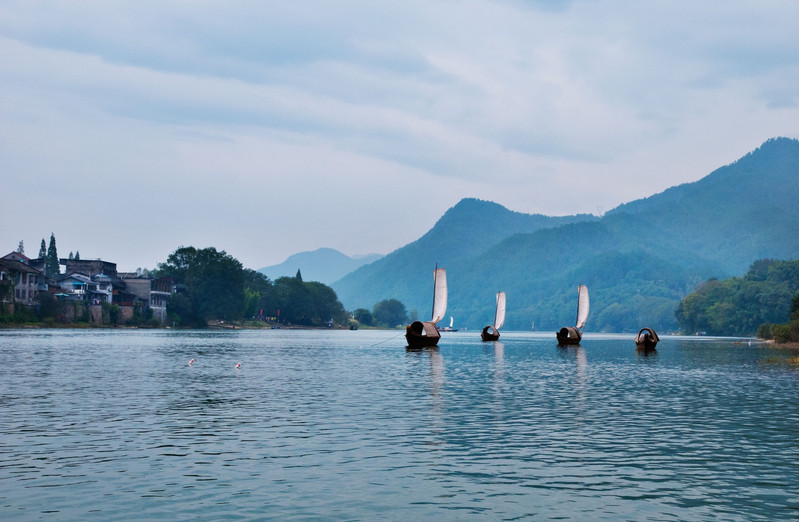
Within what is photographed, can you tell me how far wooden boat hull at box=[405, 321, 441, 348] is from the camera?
472ft

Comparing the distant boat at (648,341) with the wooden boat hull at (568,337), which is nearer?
the distant boat at (648,341)

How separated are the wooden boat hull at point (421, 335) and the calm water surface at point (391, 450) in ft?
272

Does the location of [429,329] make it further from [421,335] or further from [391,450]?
[391,450]

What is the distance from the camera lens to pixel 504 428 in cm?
3678

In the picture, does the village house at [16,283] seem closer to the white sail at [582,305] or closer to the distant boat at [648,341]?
the white sail at [582,305]

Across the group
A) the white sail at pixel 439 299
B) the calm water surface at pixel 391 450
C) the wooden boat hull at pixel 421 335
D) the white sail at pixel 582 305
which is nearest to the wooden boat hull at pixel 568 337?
the white sail at pixel 582 305

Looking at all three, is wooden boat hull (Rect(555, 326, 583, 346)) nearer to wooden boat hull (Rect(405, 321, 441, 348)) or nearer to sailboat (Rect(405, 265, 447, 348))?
sailboat (Rect(405, 265, 447, 348))

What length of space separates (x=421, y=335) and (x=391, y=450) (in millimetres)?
114241

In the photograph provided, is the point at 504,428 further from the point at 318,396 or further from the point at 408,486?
the point at 318,396

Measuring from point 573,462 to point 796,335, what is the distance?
151m

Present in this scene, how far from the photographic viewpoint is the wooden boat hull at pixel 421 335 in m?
144

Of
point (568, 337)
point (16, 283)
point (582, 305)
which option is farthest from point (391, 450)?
point (16, 283)

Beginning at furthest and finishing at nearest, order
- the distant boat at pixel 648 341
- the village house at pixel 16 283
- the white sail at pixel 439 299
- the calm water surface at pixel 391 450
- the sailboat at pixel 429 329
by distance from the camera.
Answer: the village house at pixel 16 283, the distant boat at pixel 648 341, the white sail at pixel 439 299, the sailboat at pixel 429 329, the calm water surface at pixel 391 450

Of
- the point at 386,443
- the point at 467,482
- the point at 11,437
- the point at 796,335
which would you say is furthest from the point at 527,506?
the point at 796,335
